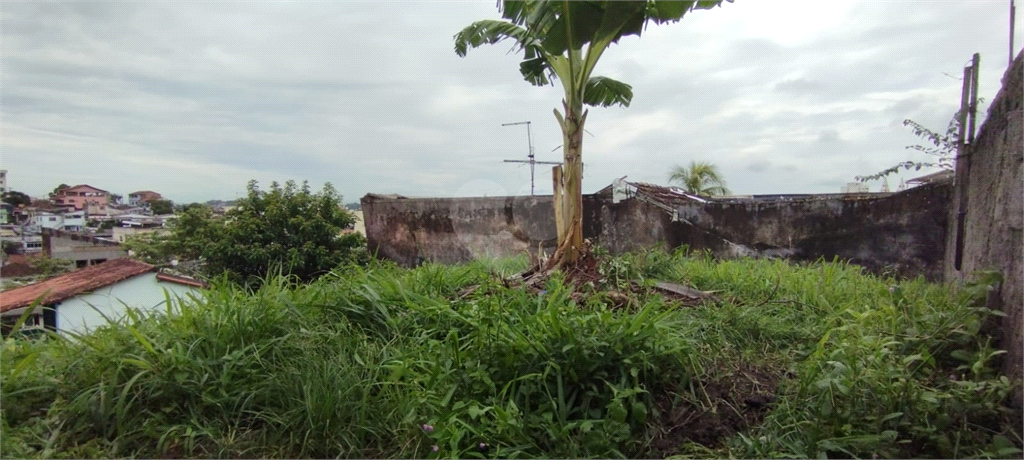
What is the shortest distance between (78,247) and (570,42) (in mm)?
3130

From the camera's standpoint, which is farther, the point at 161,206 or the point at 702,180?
the point at 702,180

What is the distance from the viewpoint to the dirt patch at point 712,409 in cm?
170

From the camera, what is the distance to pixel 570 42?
2.76m

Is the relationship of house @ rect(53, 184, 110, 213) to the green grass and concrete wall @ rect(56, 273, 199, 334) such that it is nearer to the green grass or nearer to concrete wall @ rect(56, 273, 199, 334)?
→ concrete wall @ rect(56, 273, 199, 334)

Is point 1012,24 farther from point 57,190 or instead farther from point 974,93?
point 57,190

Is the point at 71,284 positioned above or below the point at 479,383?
above

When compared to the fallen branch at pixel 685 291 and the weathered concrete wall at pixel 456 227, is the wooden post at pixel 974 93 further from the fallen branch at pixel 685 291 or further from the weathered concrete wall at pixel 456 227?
the weathered concrete wall at pixel 456 227

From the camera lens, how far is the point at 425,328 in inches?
86.2

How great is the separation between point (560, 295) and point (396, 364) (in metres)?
0.87

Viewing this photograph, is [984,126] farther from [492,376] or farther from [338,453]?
[338,453]

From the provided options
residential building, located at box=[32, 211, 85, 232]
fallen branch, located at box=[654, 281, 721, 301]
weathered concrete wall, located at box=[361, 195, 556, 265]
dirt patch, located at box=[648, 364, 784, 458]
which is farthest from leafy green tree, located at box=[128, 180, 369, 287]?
dirt patch, located at box=[648, 364, 784, 458]

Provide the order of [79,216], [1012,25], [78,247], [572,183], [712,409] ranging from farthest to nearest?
[572,183], [78,247], [79,216], [1012,25], [712,409]

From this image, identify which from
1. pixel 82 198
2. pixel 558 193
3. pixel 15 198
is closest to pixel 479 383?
pixel 558 193

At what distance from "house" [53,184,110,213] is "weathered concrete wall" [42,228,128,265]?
16 centimetres
